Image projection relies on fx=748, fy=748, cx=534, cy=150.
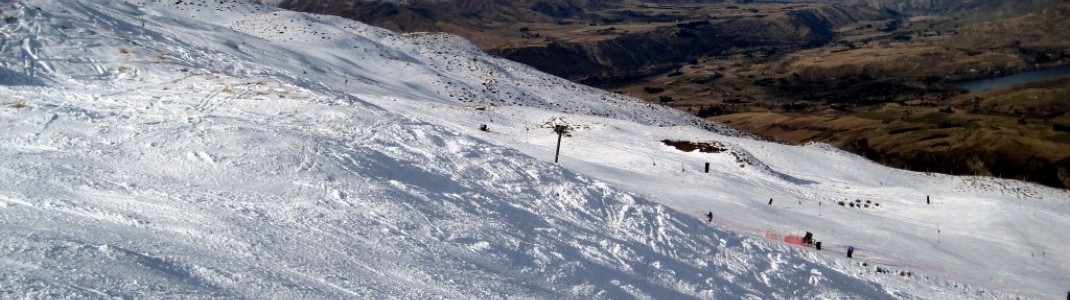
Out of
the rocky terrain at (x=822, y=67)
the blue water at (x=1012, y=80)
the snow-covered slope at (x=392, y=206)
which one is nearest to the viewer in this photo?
the snow-covered slope at (x=392, y=206)

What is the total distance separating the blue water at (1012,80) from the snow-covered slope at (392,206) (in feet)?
320

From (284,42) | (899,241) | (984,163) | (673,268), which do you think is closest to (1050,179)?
(984,163)

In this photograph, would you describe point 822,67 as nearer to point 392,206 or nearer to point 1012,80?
point 1012,80

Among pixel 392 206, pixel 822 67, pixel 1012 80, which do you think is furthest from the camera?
pixel 822 67

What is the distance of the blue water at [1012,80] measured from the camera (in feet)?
376

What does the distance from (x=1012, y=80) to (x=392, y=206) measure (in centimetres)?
13126

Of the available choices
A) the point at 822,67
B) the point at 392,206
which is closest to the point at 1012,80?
the point at 822,67

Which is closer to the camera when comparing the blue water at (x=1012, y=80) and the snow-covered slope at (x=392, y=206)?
the snow-covered slope at (x=392, y=206)

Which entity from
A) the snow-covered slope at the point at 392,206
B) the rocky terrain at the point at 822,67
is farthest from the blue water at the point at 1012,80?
the snow-covered slope at the point at 392,206

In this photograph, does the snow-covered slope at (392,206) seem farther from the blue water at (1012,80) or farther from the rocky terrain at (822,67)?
the blue water at (1012,80)

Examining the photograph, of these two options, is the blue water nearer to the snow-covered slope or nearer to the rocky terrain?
the rocky terrain

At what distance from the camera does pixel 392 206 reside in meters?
14.0

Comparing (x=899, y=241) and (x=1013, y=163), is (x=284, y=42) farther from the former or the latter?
(x=1013, y=163)

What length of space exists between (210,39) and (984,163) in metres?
49.2
